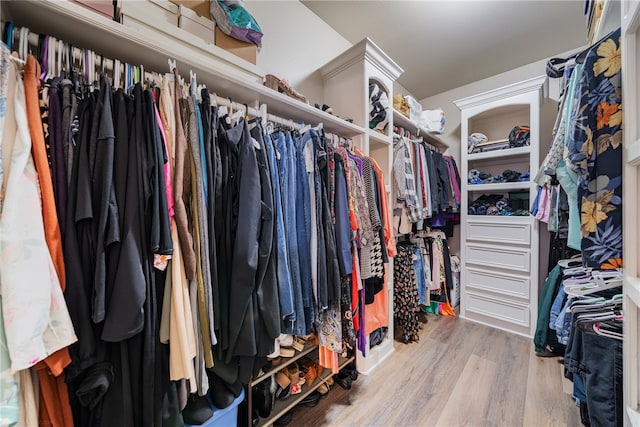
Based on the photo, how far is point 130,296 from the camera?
620 mm

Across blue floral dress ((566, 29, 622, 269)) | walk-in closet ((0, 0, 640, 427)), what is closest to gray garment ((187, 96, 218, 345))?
walk-in closet ((0, 0, 640, 427))

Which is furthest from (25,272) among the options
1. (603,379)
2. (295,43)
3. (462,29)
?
(462,29)

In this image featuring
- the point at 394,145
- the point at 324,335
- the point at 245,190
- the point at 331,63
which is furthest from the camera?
the point at 394,145

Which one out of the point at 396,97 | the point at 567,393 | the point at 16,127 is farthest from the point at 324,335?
the point at 396,97

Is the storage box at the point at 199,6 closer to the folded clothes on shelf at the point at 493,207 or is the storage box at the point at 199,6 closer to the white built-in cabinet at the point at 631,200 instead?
the white built-in cabinet at the point at 631,200

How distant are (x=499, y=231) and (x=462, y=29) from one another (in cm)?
185

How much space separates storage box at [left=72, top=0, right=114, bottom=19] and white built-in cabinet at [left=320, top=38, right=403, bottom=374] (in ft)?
4.36

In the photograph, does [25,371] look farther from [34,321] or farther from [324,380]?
[324,380]

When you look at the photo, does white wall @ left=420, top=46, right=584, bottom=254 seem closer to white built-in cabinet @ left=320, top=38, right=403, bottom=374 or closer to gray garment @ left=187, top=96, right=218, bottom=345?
white built-in cabinet @ left=320, top=38, right=403, bottom=374

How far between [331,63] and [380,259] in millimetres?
1520

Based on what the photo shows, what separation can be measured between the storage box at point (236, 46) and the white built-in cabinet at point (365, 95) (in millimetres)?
802

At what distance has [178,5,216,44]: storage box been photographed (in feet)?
3.38

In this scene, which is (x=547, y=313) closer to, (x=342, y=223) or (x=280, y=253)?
(x=342, y=223)

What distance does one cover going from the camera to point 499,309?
7.73 feet
